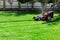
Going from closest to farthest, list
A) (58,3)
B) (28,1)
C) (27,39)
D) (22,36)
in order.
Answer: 1. (27,39)
2. (22,36)
3. (58,3)
4. (28,1)

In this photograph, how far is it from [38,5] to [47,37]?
16.6m

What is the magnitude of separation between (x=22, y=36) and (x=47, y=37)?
3.79 ft

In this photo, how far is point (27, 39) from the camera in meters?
9.71

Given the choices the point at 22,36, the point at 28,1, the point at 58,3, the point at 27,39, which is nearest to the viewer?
the point at 27,39

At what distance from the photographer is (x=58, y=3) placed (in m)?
22.7

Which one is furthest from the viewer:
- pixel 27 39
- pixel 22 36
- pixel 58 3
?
pixel 58 3

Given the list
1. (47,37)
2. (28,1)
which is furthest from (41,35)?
(28,1)

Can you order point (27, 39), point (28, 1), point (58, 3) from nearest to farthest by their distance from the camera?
point (27, 39) → point (58, 3) → point (28, 1)

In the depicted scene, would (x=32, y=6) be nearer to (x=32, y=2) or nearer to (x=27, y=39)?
(x=32, y=2)

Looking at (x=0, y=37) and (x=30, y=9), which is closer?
(x=0, y=37)

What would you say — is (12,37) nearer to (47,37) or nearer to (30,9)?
(47,37)

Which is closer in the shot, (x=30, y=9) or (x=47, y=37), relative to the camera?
(x=47, y=37)

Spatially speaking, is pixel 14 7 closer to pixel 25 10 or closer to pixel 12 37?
pixel 25 10

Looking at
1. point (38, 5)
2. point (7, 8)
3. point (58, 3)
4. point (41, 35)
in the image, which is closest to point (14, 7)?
point (7, 8)
